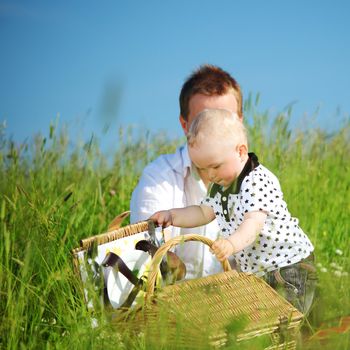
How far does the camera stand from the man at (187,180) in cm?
345

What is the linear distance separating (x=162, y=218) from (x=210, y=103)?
926 millimetres

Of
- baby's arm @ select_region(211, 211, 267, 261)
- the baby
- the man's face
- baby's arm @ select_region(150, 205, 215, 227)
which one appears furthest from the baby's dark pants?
the man's face

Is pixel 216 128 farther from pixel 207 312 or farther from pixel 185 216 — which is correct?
pixel 207 312

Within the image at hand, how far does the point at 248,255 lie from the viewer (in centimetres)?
294

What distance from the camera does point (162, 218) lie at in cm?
287

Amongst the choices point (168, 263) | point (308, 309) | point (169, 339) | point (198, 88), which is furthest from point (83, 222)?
point (169, 339)

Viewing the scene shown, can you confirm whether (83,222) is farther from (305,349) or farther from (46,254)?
(305,349)

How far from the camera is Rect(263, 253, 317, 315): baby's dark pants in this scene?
2836 mm

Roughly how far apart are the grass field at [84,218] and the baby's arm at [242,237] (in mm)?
346

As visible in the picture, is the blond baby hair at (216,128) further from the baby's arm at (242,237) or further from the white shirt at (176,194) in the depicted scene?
the white shirt at (176,194)

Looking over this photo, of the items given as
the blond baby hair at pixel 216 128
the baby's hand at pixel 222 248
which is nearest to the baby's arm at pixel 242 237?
the baby's hand at pixel 222 248

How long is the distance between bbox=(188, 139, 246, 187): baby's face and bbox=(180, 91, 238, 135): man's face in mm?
817

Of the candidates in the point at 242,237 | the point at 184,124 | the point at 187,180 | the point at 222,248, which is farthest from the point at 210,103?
the point at 222,248

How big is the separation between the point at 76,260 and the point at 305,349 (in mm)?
947
